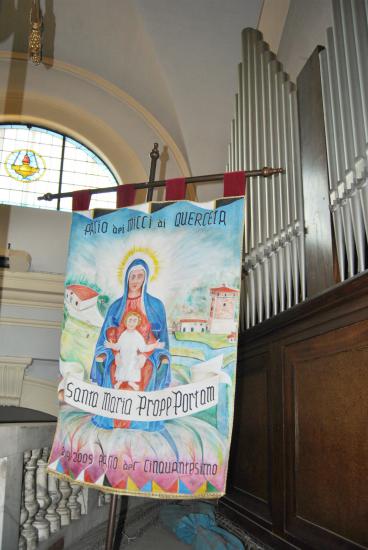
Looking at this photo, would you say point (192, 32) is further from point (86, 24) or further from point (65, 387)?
point (65, 387)

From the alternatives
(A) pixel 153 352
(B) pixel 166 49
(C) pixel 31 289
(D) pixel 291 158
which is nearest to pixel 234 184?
(D) pixel 291 158

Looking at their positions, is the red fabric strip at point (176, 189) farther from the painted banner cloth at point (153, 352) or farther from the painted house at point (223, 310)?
the painted house at point (223, 310)

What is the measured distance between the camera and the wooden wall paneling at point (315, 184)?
3.05 meters

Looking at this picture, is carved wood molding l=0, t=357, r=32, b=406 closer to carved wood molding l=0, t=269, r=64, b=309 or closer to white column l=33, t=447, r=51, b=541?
carved wood molding l=0, t=269, r=64, b=309

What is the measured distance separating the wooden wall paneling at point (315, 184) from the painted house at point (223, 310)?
518mm

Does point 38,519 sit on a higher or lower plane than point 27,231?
lower

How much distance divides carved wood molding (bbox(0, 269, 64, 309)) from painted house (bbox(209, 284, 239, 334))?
3.87m

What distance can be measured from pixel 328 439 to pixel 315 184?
1429 mm

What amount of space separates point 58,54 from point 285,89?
4256 millimetres

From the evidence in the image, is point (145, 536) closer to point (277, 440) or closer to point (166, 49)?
point (277, 440)

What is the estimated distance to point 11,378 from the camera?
6.34m

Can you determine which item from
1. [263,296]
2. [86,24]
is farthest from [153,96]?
[263,296]

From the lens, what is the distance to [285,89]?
13.2ft

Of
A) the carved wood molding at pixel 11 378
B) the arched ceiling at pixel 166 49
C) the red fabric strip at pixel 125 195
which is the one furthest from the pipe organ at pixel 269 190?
the carved wood molding at pixel 11 378
